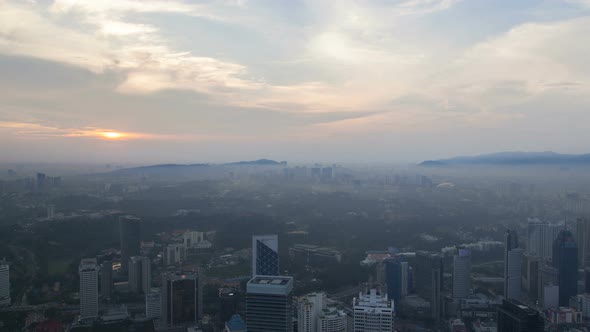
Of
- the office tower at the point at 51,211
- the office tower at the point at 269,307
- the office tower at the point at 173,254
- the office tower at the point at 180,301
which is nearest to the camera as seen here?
the office tower at the point at 269,307

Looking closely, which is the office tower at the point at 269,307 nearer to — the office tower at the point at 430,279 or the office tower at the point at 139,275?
the office tower at the point at 430,279

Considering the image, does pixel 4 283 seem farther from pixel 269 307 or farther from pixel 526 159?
pixel 526 159

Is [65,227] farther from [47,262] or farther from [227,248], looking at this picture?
[227,248]

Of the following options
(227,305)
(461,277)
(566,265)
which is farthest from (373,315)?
(566,265)

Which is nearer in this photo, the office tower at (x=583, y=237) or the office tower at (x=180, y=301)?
the office tower at (x=180, y=301)

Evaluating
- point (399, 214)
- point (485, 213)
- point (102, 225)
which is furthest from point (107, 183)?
point (485, 213)

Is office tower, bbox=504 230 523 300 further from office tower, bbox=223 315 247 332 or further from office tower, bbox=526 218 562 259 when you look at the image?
office tower, bbox=223 315 247 332

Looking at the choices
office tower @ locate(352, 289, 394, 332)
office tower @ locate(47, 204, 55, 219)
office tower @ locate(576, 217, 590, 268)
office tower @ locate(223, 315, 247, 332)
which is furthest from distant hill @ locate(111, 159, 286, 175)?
office tower @ locate(576, 217, 590, 268)

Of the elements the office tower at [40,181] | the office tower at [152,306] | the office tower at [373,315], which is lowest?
the office tower at [152,306]

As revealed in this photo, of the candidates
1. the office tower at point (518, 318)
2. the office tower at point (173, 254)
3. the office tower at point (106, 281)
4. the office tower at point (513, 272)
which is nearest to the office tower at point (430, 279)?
the office tower at point (513, 272)
